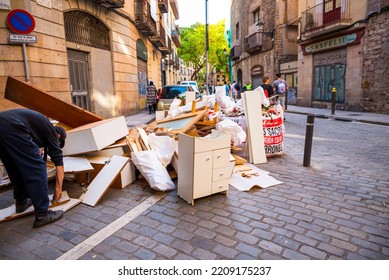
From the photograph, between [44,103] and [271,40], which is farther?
[271,40]

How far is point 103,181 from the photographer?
4047 millimetres

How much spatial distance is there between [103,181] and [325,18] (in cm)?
1728

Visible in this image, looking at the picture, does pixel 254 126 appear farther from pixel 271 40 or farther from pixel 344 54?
pixel 271 40

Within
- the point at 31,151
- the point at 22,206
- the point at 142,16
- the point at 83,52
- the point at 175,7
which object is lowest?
the point at 22,206

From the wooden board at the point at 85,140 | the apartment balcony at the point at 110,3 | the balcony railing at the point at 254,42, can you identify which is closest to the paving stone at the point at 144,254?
the wooden board at the point at 85,140

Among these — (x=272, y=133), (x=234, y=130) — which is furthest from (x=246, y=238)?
(x=272, y=133)

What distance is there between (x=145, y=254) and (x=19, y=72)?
290 inches

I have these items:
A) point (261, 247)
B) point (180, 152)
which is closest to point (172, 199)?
point (180, 152)

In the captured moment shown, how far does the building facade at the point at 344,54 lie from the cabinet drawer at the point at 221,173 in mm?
12594

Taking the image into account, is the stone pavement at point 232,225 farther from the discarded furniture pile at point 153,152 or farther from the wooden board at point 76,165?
the wooden board at point 76,165

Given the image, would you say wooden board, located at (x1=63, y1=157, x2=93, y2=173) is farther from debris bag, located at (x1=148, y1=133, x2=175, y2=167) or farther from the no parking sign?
the no parking sign

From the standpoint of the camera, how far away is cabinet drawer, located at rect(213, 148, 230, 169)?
3729 millimetres

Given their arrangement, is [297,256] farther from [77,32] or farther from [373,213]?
[77,32]
